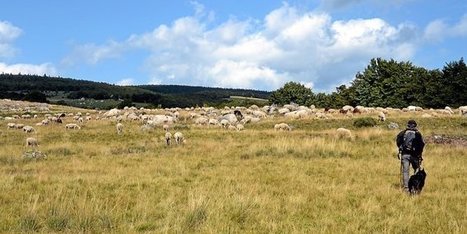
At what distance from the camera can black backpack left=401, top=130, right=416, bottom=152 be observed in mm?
14359

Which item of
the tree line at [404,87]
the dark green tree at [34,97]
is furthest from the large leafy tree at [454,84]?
the dark green tree at [34,97]

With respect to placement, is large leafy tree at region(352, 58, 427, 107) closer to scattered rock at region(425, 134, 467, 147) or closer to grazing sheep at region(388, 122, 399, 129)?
grazing sheep at region(388, 122, 399, 129)

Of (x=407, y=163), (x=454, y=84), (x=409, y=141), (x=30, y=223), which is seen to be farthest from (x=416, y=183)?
(x=454, y=84)

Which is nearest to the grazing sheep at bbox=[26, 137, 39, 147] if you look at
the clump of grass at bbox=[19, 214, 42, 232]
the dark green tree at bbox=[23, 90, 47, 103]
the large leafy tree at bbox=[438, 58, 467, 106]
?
the clump of grass at bbox=[19, 214, 42, 232]

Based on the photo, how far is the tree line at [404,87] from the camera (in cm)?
6091

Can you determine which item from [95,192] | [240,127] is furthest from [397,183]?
[240,127]

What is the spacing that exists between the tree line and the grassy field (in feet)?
124

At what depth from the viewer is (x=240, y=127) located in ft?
122

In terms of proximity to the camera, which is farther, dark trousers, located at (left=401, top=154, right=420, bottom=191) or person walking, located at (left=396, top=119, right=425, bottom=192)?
dark trousers, located at (left=401, top=154, right=420, bottom=191)

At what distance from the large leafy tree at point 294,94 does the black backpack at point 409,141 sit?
297 ft

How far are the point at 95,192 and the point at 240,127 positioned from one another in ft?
78.7

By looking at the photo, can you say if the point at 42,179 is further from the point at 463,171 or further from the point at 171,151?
the point at 463,171

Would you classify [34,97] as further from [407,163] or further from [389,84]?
[407,163]

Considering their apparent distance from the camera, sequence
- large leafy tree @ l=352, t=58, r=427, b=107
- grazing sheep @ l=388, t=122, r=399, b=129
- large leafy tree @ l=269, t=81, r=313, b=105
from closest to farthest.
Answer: grazing sheep @ l=388, t=122, r=399, b=129 → large leafy tree @ l=352, t=58, r=427, b=107 → large leafy tree @ l=269, t=81, r=313, b=105
